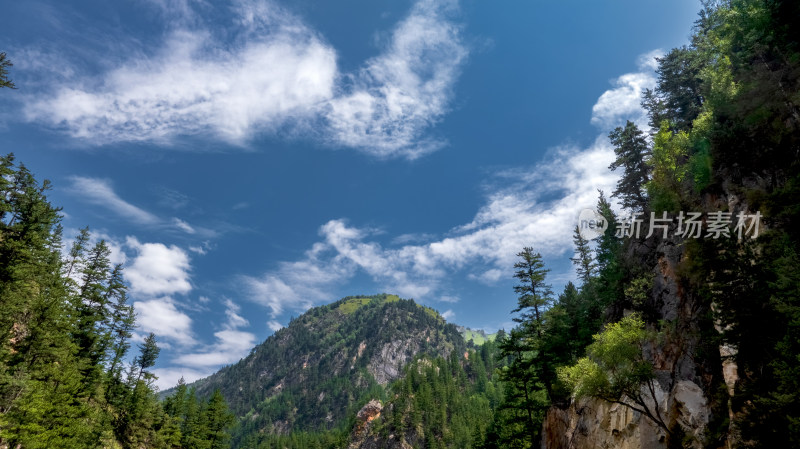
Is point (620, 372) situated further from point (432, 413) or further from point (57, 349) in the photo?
point (432, 413)

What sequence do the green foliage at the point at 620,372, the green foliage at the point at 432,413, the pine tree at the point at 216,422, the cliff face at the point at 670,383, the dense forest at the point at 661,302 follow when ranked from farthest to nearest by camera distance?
the green foliage at the point at 432,413, the pine tree at the point at 216,422, the green foliage at the point at 620,372, the cliff face at the point at 670,383, the dense forest at the point at 661,302

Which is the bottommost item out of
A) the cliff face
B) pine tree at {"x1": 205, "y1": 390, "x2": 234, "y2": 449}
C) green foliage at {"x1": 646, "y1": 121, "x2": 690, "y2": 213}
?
pine tree at {"x1": 205, "y1": 390, "x2": 234, "y2": 449}

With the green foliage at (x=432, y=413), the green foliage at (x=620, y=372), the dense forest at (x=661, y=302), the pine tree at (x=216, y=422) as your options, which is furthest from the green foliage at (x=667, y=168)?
the green foliage at (x=432, y=413)

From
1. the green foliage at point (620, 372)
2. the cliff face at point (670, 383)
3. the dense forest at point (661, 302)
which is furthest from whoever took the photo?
the green foliage at point (620, 372)

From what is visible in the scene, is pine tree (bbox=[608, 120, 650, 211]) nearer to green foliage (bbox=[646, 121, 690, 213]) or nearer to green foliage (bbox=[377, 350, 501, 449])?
green foliage (bbox=[646, 121, 690, 213])

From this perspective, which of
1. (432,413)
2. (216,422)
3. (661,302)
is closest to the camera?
(661,302)

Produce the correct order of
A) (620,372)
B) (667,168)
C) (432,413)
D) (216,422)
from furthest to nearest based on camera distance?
(432,413), (216,422), (667,168), (620,372)

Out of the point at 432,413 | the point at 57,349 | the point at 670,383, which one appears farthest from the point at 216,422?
the point at 432,413

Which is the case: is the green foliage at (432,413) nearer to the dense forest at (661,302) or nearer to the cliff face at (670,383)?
the dense forest at (661,302)

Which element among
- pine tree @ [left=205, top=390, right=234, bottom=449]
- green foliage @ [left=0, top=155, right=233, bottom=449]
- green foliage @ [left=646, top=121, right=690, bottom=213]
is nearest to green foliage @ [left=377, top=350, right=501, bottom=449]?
pine tree @ [left=205, top=390, right=234, bottom=449]

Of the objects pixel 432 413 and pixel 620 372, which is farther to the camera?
pixel 432 413

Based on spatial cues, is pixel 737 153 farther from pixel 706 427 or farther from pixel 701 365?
pixel 706 427

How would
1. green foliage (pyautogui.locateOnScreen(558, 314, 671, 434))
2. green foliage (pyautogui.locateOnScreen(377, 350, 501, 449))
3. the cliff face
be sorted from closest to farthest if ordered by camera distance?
the cliff face, green foliage (pyautogui.locateOnScreen(558, 314, 671, 434)), green foliage (pyautogui.locateOnScreen(377, 350, 501, 449))

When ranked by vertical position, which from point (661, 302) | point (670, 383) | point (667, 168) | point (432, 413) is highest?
point (667, 168)
